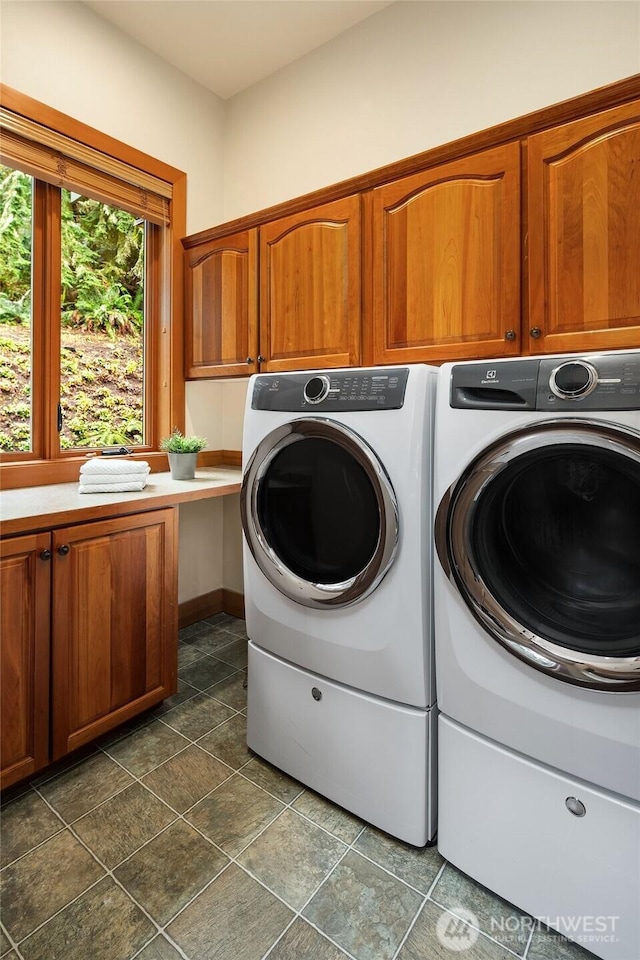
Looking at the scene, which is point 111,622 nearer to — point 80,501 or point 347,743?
point 80,501

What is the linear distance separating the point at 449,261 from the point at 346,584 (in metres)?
1.17

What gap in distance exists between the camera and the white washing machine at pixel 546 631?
100cm

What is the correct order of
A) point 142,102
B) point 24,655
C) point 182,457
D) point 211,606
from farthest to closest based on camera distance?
point 211,606, point 142,102, point 182,457, point 24,655

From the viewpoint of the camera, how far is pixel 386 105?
2256 millimetres

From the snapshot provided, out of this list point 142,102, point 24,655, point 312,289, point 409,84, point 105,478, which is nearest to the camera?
point 24,655

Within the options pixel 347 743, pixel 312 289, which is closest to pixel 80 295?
pixel 312 289

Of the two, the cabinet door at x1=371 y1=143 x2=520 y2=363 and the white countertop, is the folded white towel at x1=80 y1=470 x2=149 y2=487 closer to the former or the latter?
the white countertop

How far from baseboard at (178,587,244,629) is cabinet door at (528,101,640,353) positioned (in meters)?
2.17

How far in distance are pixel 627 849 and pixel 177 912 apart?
3.40 ft

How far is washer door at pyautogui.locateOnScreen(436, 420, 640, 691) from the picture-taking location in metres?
0.99

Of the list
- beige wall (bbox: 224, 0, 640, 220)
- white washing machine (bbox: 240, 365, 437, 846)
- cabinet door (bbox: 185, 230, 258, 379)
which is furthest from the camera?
cabinet door (bbox: 185, 230, 258, 379)

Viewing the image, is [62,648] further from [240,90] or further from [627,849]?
[240,90]

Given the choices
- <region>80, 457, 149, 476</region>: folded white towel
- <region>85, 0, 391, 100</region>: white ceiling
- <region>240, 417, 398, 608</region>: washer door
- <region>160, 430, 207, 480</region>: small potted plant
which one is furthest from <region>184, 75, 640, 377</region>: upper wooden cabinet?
<region>85, 0, 391, 100</region>: white ceiling

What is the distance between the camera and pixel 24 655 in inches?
58.1
